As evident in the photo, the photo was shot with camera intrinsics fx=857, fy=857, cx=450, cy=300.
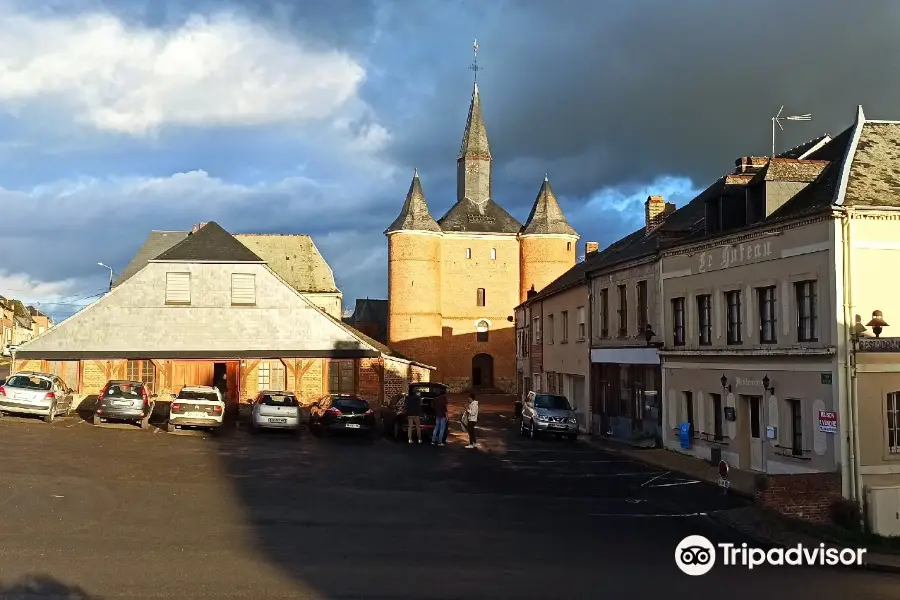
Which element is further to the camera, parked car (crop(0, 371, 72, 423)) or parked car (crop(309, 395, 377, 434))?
parked car (crop(0, 371, 72, 423))

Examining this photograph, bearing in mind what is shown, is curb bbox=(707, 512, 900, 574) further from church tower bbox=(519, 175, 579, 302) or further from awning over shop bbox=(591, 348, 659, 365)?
church tower bbox=(519, 175, 579, 302)

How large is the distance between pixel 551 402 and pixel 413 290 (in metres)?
35.9

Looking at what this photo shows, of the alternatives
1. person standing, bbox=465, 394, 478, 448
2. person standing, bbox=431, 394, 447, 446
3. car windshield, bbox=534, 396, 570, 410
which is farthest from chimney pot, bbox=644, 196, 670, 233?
person standing, bbox=431, 394, 447, 446

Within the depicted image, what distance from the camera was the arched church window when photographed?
6831cm

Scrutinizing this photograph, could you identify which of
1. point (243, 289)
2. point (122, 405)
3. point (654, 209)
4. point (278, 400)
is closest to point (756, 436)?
point (654, 209)

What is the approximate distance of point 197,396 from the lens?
2780 centimetres

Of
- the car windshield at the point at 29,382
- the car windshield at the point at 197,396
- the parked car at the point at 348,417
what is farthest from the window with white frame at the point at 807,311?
the car windshield at the point at 29,382

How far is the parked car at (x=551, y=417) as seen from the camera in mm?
29556

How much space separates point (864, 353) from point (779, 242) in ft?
11.3

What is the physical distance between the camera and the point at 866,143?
20.7 metres

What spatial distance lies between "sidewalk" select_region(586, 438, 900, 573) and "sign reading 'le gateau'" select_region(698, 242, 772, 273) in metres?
5.28

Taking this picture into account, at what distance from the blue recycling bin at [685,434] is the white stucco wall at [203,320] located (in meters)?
15.8

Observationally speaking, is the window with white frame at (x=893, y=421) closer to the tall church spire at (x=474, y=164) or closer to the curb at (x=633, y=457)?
the curb at (x=633, y=457)

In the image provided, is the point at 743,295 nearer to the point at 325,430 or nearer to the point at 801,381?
the point at 801,381
